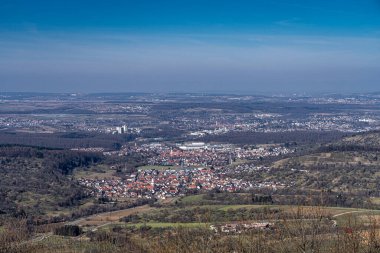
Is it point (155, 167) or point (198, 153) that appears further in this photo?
point (198, 153)

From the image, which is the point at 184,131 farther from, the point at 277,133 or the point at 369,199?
the point at 369,199

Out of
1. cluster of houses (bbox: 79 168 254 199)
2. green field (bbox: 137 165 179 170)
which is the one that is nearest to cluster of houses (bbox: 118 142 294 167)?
green field (bbox: 137 165 179 170)

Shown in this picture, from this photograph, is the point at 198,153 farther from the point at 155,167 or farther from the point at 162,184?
the point at 162,184

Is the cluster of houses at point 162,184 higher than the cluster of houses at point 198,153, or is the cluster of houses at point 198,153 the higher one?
the cluster of houses at point 162,184

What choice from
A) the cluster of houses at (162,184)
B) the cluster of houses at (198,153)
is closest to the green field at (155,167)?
the cluster of houses at (198,153)

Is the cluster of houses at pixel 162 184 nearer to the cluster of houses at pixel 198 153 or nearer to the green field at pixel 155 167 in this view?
the green field at pixel 155 167

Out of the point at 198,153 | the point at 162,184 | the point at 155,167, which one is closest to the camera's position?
the point at 162,184

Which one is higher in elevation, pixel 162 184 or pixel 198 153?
pixel 162 184

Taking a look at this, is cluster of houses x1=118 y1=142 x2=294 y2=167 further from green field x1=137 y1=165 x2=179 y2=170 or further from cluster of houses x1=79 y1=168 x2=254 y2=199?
cluster of houses x1=79 y1=168 x2=254 y2=199

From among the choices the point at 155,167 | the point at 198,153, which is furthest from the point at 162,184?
the point at 198,153

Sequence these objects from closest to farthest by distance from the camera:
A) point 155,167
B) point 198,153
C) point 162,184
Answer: point 162,184, point 155,167, point 198,153

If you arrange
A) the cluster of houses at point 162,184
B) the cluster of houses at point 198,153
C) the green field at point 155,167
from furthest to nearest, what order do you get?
the cluster of houses at point 198,153, the green field at point 155,167, the cluster of houses at point 162,184
